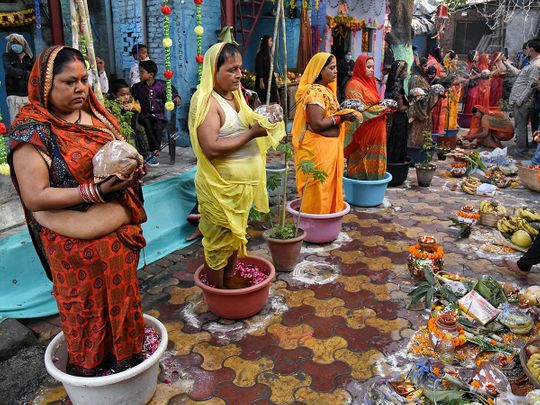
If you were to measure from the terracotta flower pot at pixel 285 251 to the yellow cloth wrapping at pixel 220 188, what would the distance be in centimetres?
85

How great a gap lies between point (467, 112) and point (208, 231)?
38.2 feet

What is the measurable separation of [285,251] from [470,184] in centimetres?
398

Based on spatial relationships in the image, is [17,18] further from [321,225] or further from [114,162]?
[114,162]

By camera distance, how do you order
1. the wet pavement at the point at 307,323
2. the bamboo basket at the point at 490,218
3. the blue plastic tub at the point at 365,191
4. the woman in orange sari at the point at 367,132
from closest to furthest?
the wet pavement at the point at 307,323, the bamboo basket at the point at 490,218, the woman in orange sari at the point at 367,132, the blue plastic tub at the point at 365,191


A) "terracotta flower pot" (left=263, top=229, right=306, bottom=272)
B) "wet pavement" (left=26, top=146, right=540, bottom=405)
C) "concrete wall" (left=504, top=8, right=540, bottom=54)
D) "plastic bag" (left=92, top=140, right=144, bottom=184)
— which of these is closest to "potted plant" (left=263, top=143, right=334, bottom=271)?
"terracotta flower pot" (left=263, top=229, right=306, bottom=272)

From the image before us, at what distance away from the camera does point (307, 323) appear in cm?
357

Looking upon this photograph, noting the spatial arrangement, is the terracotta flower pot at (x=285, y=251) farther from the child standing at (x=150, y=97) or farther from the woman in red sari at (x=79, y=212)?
the child standing at (x=150, y=97)

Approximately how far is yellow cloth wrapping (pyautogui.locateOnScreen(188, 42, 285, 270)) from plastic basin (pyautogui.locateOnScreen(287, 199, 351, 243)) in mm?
1472

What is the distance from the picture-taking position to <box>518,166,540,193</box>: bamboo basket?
6758 mm

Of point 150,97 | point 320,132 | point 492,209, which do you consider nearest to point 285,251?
point 320,132

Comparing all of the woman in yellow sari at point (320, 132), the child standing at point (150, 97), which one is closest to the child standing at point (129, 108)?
the child standing at point (150, 97)

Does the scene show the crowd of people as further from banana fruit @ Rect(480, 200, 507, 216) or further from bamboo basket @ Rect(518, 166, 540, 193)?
bamboo basket @ Rect(518, 166, 540, 193)

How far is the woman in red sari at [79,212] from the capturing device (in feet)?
6.90

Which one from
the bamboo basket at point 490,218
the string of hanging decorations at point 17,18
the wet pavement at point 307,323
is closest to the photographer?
the wet pavement at point 307,323
